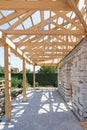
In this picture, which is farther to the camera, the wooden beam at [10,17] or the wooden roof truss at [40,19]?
the wooden beam at [10,17]

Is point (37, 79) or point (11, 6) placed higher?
point (11, 6)

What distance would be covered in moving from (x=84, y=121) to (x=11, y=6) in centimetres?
429

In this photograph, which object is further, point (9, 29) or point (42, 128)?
point (9, 29)

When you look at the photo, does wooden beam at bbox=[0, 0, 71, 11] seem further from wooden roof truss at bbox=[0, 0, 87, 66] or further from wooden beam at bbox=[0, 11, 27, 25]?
wooden beam at bbox=[0, 11, 27, 25]

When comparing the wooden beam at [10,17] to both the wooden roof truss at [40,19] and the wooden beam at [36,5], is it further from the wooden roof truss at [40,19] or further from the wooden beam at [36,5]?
the wooden beam at [36,5]

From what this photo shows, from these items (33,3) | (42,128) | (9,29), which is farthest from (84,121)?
(33,3)

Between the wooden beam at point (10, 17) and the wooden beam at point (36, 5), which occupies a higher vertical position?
the wooden beam at point (10, 17)

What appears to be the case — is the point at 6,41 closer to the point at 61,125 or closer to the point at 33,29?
the point at 33,29

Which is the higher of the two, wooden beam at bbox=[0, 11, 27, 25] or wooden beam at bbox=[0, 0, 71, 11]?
wooden beam at bbox=[0, 11, 27, 25]

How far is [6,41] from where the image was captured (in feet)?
21.5

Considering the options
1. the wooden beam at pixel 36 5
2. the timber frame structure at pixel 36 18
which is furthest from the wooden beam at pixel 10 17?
the wooden beam at pixel 36 5

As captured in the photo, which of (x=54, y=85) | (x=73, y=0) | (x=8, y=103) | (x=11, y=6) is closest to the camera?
(x=73, y=0)

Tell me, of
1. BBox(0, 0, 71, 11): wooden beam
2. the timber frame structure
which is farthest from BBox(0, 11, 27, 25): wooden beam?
BBox(0, 0, 71, 11): wooden beam

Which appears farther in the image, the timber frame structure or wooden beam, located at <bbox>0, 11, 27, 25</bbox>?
wooden beam, located at <bbox>0, 11, 27, 25</bbox>
